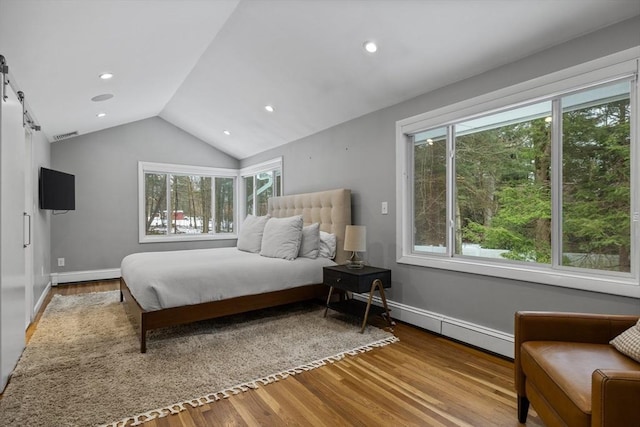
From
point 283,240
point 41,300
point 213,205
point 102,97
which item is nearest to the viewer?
point 283,240

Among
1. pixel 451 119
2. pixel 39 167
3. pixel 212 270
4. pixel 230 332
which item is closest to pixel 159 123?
pixel 39 167

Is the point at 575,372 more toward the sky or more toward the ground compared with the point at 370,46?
more toward the ground

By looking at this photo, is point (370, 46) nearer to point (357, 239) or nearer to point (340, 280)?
point (357, 239)

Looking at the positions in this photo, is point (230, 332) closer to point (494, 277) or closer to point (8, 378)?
point (8, 378)

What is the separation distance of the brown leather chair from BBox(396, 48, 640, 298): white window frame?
0.52 meters

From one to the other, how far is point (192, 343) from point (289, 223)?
1626 millimetres

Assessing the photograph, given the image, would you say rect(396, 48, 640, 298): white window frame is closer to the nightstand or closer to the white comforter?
the nightstand

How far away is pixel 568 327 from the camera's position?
67.2 inches

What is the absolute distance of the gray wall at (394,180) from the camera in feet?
7.06

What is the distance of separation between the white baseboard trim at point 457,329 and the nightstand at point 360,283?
18 cm

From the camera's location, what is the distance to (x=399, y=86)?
10.4 feet

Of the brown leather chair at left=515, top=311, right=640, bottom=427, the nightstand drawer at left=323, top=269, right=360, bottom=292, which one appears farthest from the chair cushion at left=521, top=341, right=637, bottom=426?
the nightstand drawer at left=323, top=269, right=360, bottom=292

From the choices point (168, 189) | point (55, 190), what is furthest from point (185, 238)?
point (55, 190)

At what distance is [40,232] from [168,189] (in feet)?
7.34
